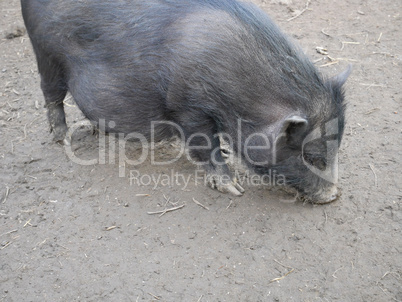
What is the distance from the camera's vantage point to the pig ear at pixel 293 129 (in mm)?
3279

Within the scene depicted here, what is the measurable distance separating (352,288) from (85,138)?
3150 mm

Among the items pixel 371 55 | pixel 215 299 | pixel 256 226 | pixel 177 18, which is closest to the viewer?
pixel 215 299

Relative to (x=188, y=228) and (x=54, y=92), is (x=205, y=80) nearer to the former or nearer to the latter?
(x=188, y=228)

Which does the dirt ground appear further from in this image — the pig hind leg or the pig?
the pig

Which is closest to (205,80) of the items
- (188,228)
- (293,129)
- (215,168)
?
(293,129)

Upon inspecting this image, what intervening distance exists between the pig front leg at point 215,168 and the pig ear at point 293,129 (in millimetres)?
749

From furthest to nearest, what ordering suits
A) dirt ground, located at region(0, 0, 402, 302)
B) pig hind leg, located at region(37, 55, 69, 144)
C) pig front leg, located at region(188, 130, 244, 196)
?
pig hind leg, located at region(37, 55, 69, 144) < pig front leg, located at region(188, 130, 244, 196) < dirt ground, located at region(0, 0, 402, 302)

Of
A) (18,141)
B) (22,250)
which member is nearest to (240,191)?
(22,250)

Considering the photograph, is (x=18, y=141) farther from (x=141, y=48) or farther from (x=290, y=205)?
(x=290, y=205)

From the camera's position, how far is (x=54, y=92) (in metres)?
4.45

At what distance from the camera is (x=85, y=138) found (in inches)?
195

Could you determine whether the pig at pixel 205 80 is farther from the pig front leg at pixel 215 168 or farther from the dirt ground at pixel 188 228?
the dirt ground at pixel 188 228

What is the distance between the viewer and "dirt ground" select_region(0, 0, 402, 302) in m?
3.43

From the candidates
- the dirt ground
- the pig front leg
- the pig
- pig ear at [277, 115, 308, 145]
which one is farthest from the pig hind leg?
pig ear at [277, 115, 308, 145]
